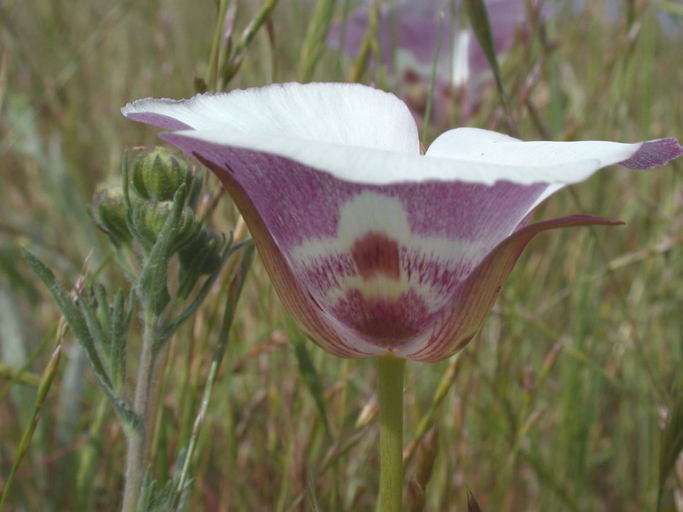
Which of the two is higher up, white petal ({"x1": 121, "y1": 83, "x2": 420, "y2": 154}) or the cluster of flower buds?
white petal ({"x1": 121, "y1": 83, "x2": 420, "y2": 154})

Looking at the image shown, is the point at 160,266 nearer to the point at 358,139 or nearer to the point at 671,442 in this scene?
the point at 358,139

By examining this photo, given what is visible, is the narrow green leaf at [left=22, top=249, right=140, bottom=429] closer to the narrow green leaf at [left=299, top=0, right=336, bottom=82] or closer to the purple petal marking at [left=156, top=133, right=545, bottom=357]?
the purple petal marking at [left=156, top=133, right=545, bottom=357]

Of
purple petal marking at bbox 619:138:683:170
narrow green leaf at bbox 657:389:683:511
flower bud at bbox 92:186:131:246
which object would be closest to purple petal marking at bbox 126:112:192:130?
flower bud at bbox 92:186:131:246

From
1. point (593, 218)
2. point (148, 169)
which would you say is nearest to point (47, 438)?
point (148, 169)

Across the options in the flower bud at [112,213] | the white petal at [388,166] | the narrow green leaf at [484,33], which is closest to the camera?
the white petal at [388,166]

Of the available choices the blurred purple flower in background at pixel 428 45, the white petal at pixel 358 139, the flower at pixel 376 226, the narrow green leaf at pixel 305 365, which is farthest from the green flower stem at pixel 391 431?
the blurred purple flower in background at pixel 428 45

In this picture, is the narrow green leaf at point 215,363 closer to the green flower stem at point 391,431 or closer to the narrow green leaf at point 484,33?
the green flower stem at point 391,431

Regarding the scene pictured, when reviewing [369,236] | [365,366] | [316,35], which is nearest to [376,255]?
[369,236]
